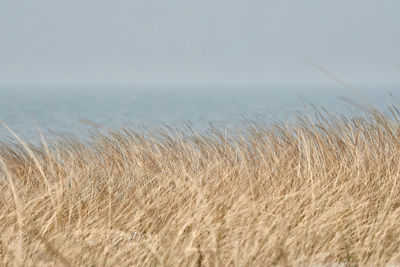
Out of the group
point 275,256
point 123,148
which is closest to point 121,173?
point 123,148

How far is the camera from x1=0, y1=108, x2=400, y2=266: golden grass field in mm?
3078

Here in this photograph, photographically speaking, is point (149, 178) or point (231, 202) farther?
point (149, 178)

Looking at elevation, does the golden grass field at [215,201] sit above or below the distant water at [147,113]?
above

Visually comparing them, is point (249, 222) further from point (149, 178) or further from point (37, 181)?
point (37, 181)

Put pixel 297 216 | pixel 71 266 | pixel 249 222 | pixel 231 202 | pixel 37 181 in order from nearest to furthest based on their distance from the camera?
pixel 71 266 < pixel 249 222 < pixel 297 216 < pixel 231 202 < pixel 37 181

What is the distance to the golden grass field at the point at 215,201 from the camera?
3078mm

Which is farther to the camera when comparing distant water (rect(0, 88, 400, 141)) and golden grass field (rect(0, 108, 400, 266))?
distant water (rect(0, 88, 400, 141))

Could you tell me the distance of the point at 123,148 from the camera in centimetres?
514

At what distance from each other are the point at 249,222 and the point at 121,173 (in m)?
1.81

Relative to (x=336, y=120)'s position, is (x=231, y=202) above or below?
below

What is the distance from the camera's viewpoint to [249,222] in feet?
10.7

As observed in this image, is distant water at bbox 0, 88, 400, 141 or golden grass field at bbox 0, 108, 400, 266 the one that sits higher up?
golden grass field at bbox 0, 108, 400, 266

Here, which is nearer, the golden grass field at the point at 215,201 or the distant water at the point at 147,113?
the golden grass field at the point at 215,201

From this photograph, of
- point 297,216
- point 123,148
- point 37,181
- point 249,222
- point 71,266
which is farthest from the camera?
point 123,148
